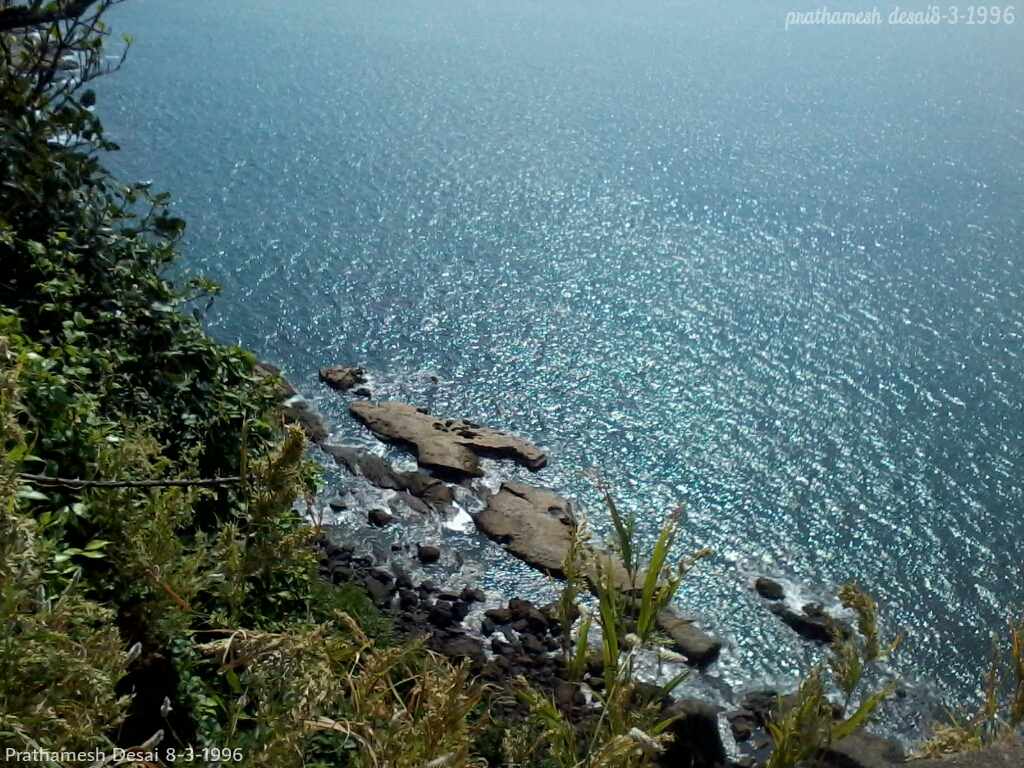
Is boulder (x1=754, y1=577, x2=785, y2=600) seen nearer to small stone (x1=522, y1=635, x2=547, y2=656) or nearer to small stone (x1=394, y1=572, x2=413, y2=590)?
small stone (x1=522, y1=635, x2=547, y2=656)

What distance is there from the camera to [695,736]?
7.71m

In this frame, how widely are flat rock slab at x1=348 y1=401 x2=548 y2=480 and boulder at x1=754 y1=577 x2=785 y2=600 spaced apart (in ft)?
8.80

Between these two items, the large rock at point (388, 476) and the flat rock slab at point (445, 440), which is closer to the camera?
the large rock at point (388, 476)

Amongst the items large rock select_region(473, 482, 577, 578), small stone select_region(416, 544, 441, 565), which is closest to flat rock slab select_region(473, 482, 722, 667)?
large rock select_region(473, 482, 577, 578)

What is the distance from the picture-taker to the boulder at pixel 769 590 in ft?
33.0

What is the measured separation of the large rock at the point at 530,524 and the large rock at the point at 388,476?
1.64ft

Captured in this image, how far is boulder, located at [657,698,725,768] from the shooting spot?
24.6ft

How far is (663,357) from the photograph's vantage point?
44.4 feet

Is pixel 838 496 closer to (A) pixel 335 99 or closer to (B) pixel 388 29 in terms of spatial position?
(A) pixel 335 99

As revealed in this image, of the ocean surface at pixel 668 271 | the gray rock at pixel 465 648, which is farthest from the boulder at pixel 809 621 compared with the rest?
the gray rock at pixel 465 648

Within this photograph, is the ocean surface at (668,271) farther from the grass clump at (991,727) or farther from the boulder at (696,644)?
the grass clump at (991,727)

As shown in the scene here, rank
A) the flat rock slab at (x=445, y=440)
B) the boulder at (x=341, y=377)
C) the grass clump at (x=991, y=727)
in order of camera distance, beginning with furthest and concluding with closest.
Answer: the boulder at (x=341, y=377)
the flat rock slab at (x=445, y=440)
the grass clump at (x=991, y=727)

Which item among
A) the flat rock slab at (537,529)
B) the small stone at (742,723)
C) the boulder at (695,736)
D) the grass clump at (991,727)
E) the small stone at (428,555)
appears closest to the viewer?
the grass clump at (991,727)

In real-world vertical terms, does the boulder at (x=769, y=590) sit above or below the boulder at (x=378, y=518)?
below
